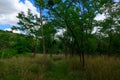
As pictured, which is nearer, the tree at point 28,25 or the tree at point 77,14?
the tree at point 77,14

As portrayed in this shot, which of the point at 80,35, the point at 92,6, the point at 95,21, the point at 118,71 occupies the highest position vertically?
the point at 92,6

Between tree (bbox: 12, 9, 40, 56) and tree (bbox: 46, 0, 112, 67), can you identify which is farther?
tree (bbox: 12, 9, 40, 56)

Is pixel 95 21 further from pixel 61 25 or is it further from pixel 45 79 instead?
pixel 45 79

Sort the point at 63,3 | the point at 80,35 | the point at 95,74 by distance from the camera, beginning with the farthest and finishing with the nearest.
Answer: the point at 80,35 → the point at 63,3 → the point at 95,74

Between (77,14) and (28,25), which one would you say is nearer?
Answer: (77,14)

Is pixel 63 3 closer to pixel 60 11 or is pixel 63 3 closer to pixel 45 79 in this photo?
pixel 60 11

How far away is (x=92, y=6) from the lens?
1245 cm

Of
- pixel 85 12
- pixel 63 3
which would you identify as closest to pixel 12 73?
pixel 63 3

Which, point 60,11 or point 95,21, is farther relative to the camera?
point 95,21

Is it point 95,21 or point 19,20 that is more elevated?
point 19,20

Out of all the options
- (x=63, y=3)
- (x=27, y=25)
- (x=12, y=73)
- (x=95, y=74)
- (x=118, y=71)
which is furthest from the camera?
(x=27, y=25)

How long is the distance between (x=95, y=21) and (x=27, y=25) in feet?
57.0

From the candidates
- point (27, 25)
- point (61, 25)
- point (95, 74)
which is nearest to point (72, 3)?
point (61, 25)

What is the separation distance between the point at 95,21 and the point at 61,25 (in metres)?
2.58
